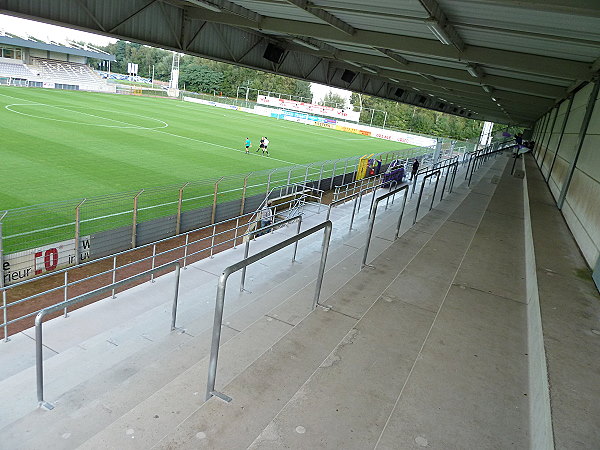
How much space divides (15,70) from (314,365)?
234ft

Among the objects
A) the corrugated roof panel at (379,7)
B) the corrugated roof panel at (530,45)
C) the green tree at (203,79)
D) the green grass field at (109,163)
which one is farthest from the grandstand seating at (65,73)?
the corrugated roof panel at (530,45)

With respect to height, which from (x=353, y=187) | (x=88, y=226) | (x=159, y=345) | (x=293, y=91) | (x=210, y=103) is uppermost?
(x=293, y=91)

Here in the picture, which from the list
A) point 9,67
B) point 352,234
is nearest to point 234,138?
point 352,234

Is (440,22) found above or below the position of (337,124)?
above

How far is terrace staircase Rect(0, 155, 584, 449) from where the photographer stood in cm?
284

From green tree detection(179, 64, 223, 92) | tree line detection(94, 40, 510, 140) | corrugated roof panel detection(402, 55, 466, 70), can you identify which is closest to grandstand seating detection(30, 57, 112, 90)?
tree line detection(94, 40, 510, 140)

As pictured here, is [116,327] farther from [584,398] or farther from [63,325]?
[584,398]

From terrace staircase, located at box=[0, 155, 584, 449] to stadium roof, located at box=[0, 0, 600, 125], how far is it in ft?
10.7

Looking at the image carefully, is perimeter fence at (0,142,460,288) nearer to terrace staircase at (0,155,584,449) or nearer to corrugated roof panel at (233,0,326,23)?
terrace staircase at (0,155,584,449)

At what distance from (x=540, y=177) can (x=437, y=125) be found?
218ft

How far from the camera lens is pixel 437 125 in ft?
259

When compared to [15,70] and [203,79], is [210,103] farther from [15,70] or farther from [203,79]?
[15,70]

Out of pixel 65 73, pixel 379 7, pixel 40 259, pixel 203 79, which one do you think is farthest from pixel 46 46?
pixel 379 7

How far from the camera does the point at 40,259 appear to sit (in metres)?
9.62
